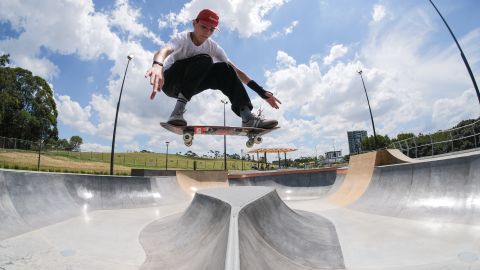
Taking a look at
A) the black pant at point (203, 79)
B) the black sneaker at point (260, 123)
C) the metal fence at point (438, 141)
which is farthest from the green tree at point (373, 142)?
the black pant at point (203, 79)

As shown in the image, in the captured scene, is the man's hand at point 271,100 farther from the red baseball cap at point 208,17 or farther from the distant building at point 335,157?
the distant building at point 335,157

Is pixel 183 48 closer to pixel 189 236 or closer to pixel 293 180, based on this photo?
pixel 189 236

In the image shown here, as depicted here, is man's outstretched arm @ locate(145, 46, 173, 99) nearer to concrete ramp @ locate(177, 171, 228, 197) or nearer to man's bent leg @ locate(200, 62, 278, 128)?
man's bent leg @ locate(200, 62, 278, 128)

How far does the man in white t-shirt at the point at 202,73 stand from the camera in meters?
6.66

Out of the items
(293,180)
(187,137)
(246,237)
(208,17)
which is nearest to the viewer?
(246,237)

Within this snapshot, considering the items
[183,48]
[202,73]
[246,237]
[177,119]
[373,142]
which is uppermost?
[373,142]

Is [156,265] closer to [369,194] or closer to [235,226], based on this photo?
[235,226]

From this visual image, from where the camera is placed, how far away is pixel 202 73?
24.0 feet

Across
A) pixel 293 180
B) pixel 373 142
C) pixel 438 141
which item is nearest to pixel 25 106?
pixel 293 180

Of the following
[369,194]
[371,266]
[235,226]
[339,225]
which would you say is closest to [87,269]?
[235,226]

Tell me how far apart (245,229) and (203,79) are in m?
4.51

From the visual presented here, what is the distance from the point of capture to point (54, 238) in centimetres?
573

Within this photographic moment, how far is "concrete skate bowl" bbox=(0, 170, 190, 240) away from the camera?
600 centimetres

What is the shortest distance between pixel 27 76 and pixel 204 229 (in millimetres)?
56650
